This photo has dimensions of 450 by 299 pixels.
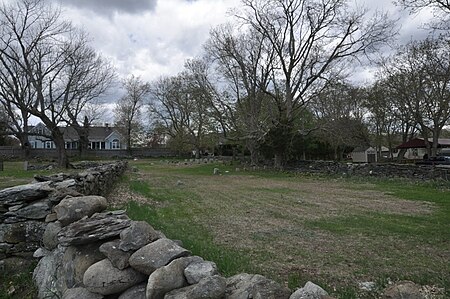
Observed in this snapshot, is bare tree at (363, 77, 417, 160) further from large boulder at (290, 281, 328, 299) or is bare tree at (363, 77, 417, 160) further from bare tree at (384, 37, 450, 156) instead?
large boulder at (290, 281, 328, 299)

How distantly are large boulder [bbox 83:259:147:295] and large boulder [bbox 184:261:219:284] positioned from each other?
18.3 inches

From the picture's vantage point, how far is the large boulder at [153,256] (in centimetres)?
270

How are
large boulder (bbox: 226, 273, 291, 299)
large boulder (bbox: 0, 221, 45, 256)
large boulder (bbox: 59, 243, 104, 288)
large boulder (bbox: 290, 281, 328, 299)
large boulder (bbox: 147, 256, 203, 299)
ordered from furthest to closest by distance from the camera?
large boulder (bbox: 0, 221, 45, 256)
large boulder (bbox: 59, 243, 104, 288)
large boulder (bbox: 147, 256, 203, 299)
large boulder (bbox: 226, 273, 291, 299)
large boulder (bbox: 290, 281, 328, 299)

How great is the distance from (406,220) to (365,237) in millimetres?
2165

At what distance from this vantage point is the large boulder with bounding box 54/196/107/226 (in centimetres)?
399

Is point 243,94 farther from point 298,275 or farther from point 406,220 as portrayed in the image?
point 298,275

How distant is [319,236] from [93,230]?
3.77m

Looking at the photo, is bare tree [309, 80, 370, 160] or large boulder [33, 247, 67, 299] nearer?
large boulder [33, 247, 67, 299]

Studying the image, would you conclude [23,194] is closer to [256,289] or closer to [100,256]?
[100,256]

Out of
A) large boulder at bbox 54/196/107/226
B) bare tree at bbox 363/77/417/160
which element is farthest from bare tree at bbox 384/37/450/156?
large boulder at bbox 54/196/107/226

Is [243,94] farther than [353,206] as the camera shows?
Yes

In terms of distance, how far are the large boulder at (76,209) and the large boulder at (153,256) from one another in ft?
4.81

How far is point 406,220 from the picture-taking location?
741 centimetres

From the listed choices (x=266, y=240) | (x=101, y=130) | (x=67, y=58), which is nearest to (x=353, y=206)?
(x=266, y=240)
